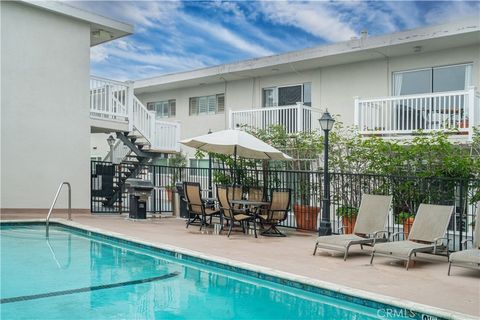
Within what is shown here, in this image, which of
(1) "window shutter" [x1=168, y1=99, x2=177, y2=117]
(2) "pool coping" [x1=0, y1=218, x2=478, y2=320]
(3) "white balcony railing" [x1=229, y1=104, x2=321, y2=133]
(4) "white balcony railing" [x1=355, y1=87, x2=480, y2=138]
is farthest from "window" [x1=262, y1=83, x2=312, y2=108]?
(2) "pool coping" [x1=0, y1=218, x2=478, y2=320]

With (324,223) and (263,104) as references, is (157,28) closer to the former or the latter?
(263,104)

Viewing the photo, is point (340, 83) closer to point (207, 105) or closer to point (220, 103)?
point (220, 103)

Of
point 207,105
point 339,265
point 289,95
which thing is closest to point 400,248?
point 339,265

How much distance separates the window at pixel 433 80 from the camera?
14.4 metres

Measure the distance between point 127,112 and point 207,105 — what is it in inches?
244

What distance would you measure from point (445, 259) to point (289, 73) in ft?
37.7

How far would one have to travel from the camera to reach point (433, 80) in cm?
1514

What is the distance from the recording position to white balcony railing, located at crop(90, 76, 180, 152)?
16.0 m

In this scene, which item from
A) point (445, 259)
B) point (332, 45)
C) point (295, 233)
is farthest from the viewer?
point (332, 45)

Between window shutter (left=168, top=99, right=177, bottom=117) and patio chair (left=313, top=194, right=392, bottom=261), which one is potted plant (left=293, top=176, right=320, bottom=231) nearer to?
patio chair (left=313, top=194, right=392, bottom=261)

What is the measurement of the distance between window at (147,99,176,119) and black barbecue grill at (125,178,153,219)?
1042cm

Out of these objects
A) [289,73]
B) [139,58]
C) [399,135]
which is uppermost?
[139,58]

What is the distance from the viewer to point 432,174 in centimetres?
1057

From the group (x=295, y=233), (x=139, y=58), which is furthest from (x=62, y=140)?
(x=139, y=58)
